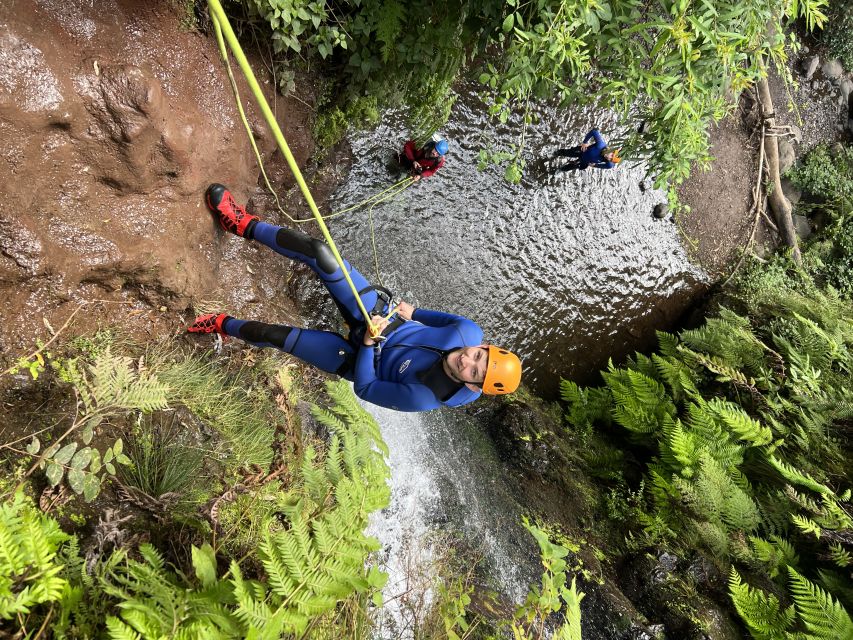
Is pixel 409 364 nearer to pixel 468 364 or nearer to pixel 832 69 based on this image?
pixel 468 364

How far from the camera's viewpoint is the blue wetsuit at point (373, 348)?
3092 mm

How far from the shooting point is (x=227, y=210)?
3691mm

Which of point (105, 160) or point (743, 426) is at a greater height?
point (105, 160)

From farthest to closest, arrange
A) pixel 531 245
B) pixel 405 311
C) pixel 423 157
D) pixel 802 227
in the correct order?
pixel 802 227 < pixel 531 245 < pixel 423 157 < pixel 405 311

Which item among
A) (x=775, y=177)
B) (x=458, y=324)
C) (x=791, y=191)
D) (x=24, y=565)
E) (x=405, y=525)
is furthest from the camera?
(x=791, y=191)

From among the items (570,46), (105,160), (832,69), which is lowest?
(105,160)

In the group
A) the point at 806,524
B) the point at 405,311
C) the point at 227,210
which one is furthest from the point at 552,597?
the point at 227,210

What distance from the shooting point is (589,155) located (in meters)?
5.80

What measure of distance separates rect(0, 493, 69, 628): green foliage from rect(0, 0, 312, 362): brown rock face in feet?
4.08

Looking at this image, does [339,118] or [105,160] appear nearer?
[105,160]

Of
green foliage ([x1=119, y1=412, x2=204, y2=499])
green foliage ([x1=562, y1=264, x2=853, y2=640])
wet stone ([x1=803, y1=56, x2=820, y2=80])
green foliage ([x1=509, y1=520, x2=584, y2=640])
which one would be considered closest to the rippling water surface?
green foliage ([x1=562, y1=264, x2=853, y2=640])

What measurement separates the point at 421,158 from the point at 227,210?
81.5 inches

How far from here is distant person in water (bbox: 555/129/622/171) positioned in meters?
5.68

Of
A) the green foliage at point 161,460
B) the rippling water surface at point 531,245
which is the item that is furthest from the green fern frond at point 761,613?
the green foliage at point 161,460
